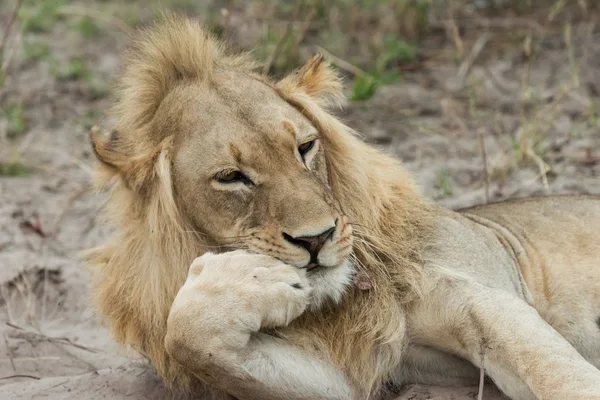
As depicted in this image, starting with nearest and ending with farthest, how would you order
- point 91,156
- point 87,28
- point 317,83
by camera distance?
1. point 317,83
2. point 91,156
3. point 87,28

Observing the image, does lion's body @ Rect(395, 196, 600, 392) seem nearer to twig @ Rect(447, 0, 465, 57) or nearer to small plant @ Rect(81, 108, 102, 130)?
twig @ Rect(447, 0, 465, 57)

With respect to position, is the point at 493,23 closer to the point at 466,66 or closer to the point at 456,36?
the point at 466,66

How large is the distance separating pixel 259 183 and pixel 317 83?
63 centimetres

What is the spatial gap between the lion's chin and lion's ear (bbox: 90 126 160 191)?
0.59m

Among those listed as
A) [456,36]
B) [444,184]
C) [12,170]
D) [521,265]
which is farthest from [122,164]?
[456,36]

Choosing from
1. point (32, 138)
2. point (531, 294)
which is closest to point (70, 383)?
point (531, 294)

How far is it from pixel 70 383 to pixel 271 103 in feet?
3.89

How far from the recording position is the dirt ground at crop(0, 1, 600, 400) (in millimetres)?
3873

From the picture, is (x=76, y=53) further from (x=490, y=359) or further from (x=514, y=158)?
(x=490, y=359)

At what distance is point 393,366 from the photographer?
3.01m

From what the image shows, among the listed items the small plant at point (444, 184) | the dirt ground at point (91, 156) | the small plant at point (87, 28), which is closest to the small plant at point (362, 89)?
the dirt ground at point (91, 156)

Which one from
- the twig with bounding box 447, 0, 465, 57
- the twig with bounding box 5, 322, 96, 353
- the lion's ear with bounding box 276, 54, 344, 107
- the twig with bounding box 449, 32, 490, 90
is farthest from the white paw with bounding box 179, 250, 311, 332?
the twig with bounding box 449, 32, 490, 90

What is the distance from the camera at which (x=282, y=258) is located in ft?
8.95

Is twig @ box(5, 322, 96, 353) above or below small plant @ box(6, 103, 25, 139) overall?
below
